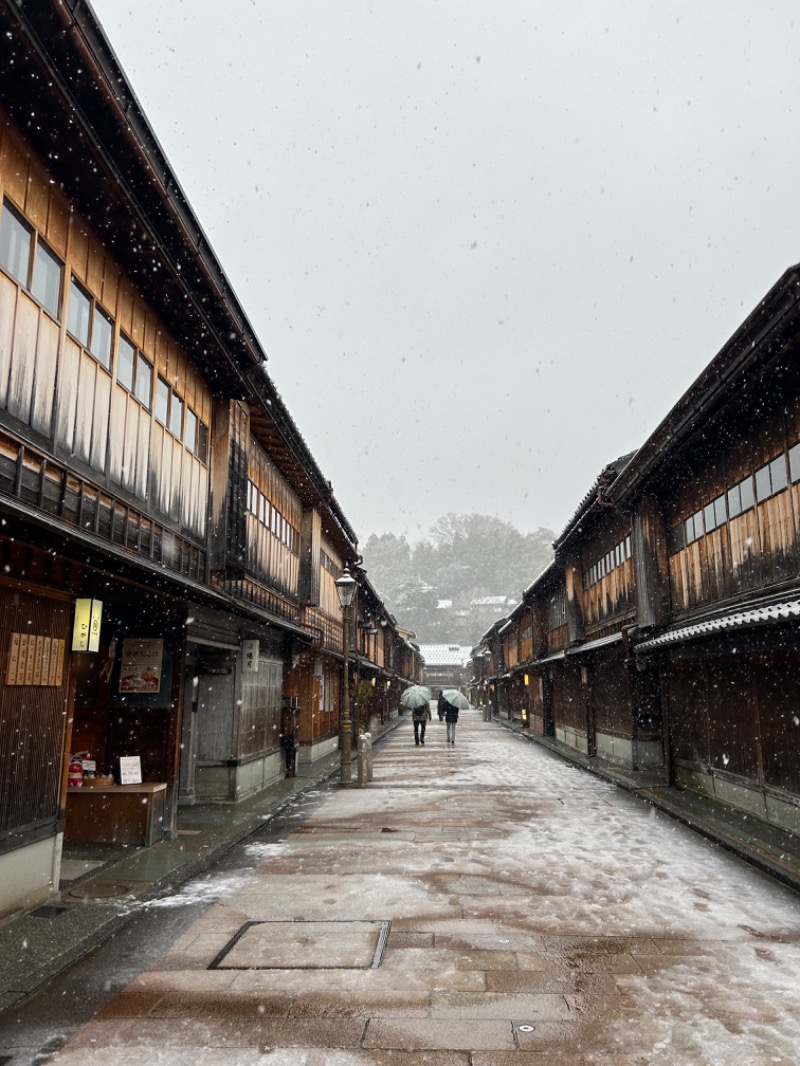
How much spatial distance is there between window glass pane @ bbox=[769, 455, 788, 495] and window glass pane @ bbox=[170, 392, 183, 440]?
10.3 meters

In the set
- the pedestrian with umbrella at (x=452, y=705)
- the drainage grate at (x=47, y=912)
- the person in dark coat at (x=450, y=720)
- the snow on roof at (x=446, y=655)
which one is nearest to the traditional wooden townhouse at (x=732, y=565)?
the drainage grate at (x=47, y=912)

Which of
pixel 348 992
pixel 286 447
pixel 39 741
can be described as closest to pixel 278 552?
pixel 286 447

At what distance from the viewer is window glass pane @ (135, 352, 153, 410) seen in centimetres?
1155

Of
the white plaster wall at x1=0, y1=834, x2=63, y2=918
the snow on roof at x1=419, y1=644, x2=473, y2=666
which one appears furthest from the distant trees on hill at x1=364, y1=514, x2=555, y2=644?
the white plaster wall at x1=0, y1=834, x2=63, y2=918

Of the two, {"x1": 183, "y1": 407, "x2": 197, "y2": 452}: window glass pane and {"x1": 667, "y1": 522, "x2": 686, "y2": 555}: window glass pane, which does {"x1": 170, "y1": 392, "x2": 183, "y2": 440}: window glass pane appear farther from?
{"x1": 667, "y1": 522, "x2": 686, "y2": 555}: window glass pane

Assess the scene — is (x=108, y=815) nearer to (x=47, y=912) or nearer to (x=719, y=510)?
(x=47, y=912)

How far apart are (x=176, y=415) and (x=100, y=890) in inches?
299

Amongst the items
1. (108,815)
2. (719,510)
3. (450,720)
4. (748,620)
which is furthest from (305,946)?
(450,720)

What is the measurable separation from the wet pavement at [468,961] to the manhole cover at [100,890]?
2.85ft

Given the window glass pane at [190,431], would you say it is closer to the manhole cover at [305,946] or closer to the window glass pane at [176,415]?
the window glass pane at [176,415]

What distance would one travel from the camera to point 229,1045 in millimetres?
5277

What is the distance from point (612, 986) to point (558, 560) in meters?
25.8

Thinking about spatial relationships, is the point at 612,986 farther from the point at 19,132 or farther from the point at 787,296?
the point at 19,132

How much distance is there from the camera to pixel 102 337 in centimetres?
1033
